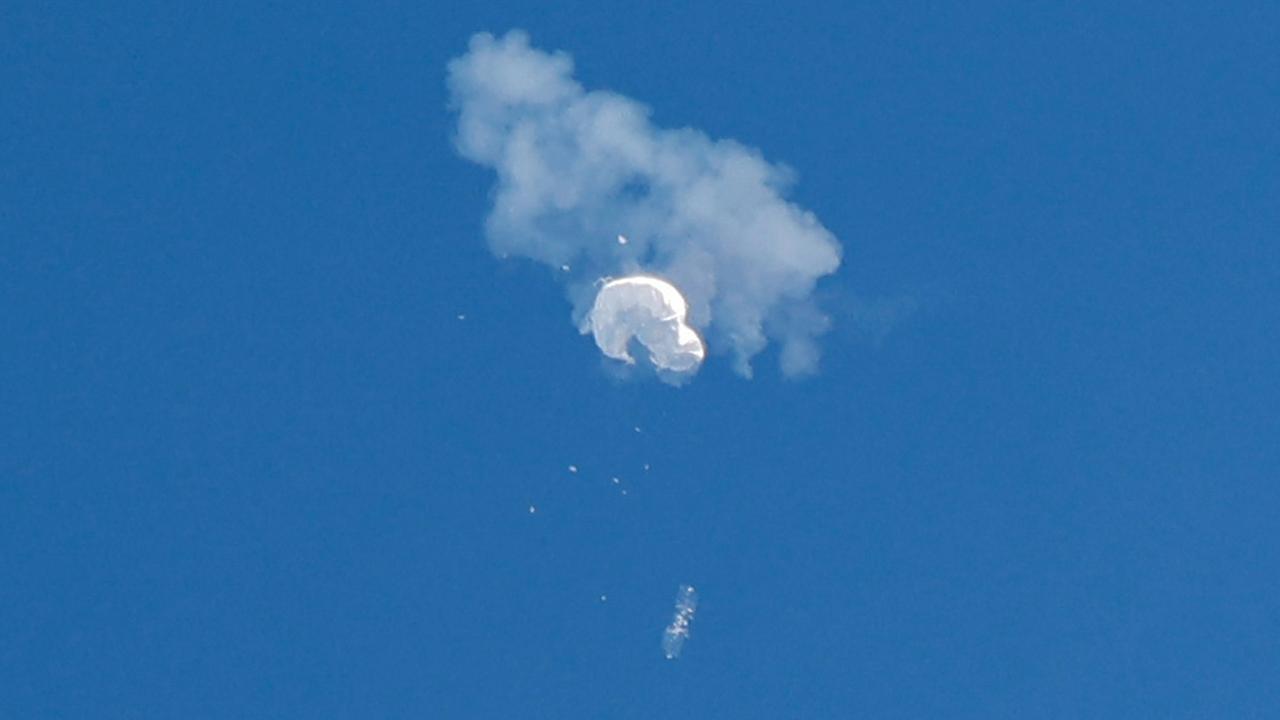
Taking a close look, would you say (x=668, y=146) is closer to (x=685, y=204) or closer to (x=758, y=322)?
(x=685, y=204)

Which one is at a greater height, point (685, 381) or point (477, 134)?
point (477, 134)

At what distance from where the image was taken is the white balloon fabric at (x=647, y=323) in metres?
5.71

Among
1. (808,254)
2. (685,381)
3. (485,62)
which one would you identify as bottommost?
(685,381)

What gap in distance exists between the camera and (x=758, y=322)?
5750mm

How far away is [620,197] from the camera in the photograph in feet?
19.0

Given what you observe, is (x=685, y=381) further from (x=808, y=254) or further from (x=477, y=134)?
(x=477, y=134)

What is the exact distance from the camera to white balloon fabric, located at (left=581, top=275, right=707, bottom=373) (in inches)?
225

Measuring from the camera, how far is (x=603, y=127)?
5734 mm

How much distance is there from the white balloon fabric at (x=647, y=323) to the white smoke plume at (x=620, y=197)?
5 centimetres

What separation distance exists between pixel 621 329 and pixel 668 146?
83 cm

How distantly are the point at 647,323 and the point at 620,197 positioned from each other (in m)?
0.57

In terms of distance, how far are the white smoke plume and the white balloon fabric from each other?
0.05 metres

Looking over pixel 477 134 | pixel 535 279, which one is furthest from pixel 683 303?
pixel 477 134

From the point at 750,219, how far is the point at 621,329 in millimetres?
744
